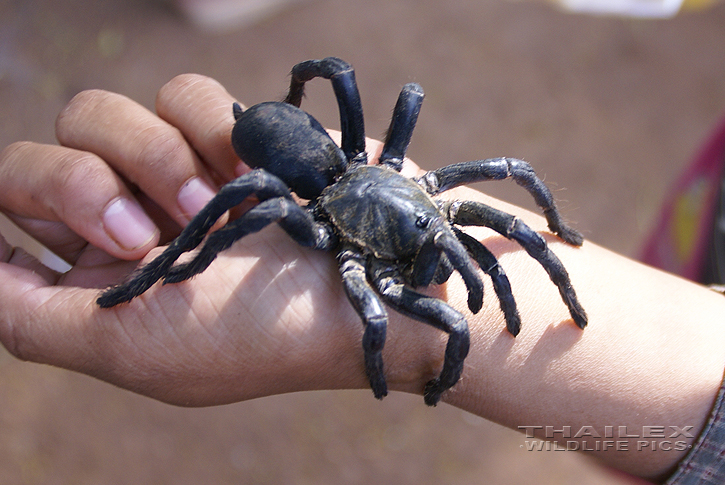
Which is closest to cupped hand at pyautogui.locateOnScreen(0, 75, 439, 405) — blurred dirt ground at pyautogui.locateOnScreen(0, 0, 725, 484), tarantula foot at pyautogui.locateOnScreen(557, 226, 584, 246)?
tarantula foot at pyautogui.locateOnScreen(557, 226, 584, 246)

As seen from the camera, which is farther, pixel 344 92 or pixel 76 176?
pixel 344 92

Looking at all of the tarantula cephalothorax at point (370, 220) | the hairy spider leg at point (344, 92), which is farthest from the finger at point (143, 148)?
the hairy spider leg at point (344, 92)

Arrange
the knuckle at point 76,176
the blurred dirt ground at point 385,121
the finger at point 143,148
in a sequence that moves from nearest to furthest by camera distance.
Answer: the knuckle at point 76,176 < the finger at point 143,148 < the blurred dirt ground at point 385,121

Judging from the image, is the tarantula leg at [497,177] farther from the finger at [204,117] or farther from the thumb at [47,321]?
the thumb at [47,321]

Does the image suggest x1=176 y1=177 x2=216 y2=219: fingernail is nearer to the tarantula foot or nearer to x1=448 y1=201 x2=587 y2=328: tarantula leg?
x1=448 y1=201 x2=587 y2=328: tarantula leg

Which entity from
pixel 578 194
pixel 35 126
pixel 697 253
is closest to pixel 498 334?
pixel 697 253

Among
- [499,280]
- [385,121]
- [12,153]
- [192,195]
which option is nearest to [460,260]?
[499,280]

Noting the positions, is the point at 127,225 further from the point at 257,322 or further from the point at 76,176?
the point at 257,322
